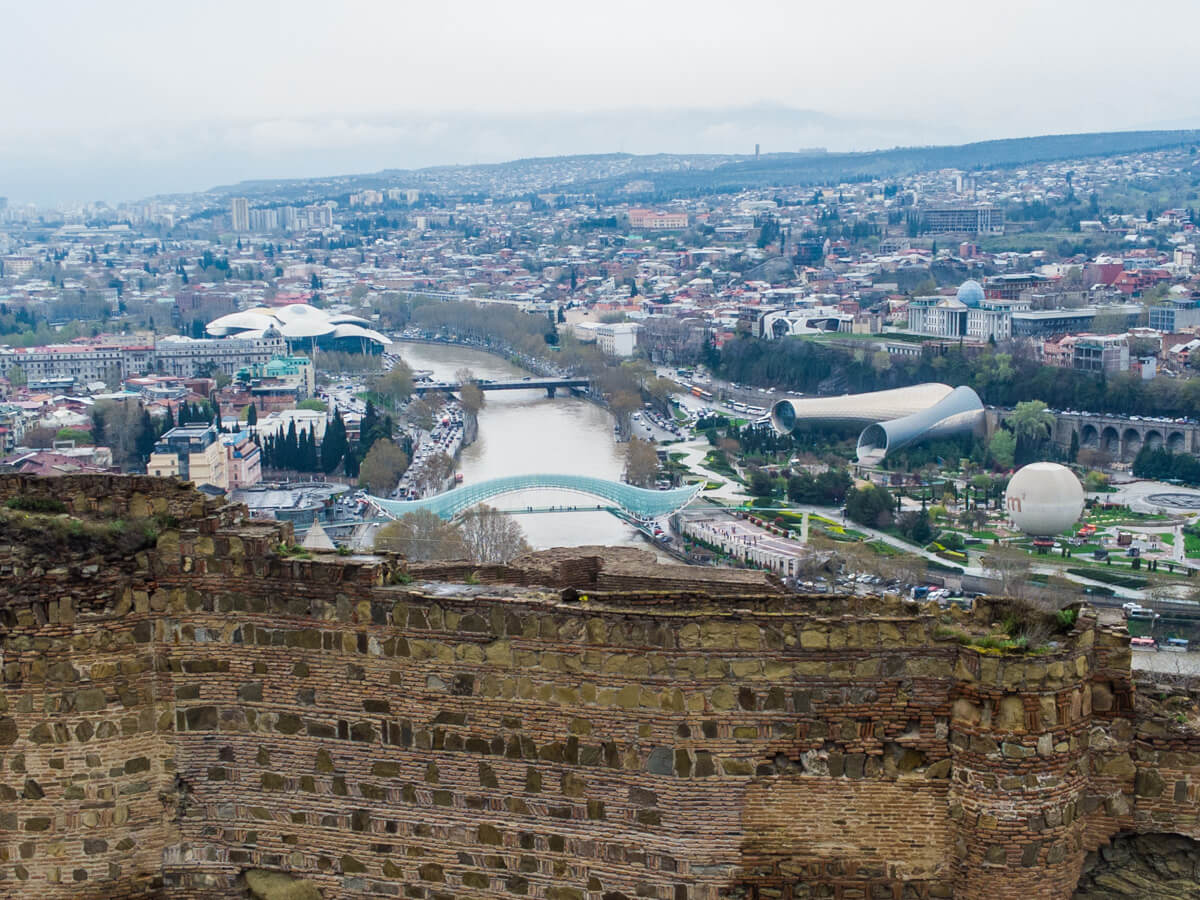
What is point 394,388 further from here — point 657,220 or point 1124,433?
point 657,220

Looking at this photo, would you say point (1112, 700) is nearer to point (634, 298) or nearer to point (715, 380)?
point (715, 380)

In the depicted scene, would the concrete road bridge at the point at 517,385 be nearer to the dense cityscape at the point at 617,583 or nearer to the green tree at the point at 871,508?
the dense cityscape at the point at 617,583

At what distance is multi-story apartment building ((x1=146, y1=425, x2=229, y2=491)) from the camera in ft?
150

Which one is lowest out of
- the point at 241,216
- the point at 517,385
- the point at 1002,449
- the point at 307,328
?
the point at 517,385

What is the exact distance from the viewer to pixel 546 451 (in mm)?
57594

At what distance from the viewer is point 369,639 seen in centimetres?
534

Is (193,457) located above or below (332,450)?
above

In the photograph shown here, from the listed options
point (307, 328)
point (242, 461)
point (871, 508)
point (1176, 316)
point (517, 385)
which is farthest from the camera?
point (307, 328)

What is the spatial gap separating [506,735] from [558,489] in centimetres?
4115

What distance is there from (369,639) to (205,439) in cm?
4472

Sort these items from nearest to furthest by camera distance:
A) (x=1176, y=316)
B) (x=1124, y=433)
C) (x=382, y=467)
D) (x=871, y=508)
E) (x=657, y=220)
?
(x=871, y=508) → (x=382, y=467) → (x=1124, y=433) → (x=1176, y=316) → (x=657, y=220)

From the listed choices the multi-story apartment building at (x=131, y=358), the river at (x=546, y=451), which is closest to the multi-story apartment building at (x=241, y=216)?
the multi-story apartment building at (x=131, y=358)

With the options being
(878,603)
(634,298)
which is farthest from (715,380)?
(878,603)

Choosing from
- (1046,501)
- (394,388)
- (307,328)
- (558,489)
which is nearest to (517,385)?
(394,388)
